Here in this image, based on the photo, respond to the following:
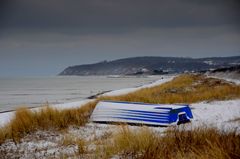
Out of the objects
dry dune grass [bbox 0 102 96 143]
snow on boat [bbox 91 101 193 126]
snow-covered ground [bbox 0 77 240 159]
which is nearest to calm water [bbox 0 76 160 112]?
dry dune grass [bbox 0 102 96 143]

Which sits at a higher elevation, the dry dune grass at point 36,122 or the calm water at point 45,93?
the dry dune grass at point 36,122

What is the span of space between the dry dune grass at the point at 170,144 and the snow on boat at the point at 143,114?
3101 mm

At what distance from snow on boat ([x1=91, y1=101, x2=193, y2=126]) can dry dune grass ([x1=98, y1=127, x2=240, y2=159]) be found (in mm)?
3101

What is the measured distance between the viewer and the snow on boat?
891 cm

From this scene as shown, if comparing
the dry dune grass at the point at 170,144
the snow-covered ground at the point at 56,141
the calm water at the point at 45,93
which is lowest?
the calm water at the point at 45,93

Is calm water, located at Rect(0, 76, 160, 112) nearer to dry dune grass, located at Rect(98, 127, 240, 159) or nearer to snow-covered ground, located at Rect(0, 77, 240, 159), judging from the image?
snow-covered ground, located at Rect(0, 77, 240, 159)

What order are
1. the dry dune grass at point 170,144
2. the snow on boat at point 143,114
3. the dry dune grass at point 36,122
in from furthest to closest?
the snow on boat at point 143,114 < the dry dune grass at point 36,122 < the dry dune grass at point 170,144

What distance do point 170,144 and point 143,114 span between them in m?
4.03

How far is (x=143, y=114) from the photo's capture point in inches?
360

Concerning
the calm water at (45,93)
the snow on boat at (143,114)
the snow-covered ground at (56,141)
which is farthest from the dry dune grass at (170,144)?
the calm water at (45,93)

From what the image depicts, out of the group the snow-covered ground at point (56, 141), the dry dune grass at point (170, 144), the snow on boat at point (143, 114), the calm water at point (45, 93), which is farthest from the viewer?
the calm water at point (45, 93)

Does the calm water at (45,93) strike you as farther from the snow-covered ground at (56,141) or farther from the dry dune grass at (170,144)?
the dry dune grass at (170,144)

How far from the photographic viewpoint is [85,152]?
5.52m

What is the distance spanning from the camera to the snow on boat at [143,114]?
29.2 feet
